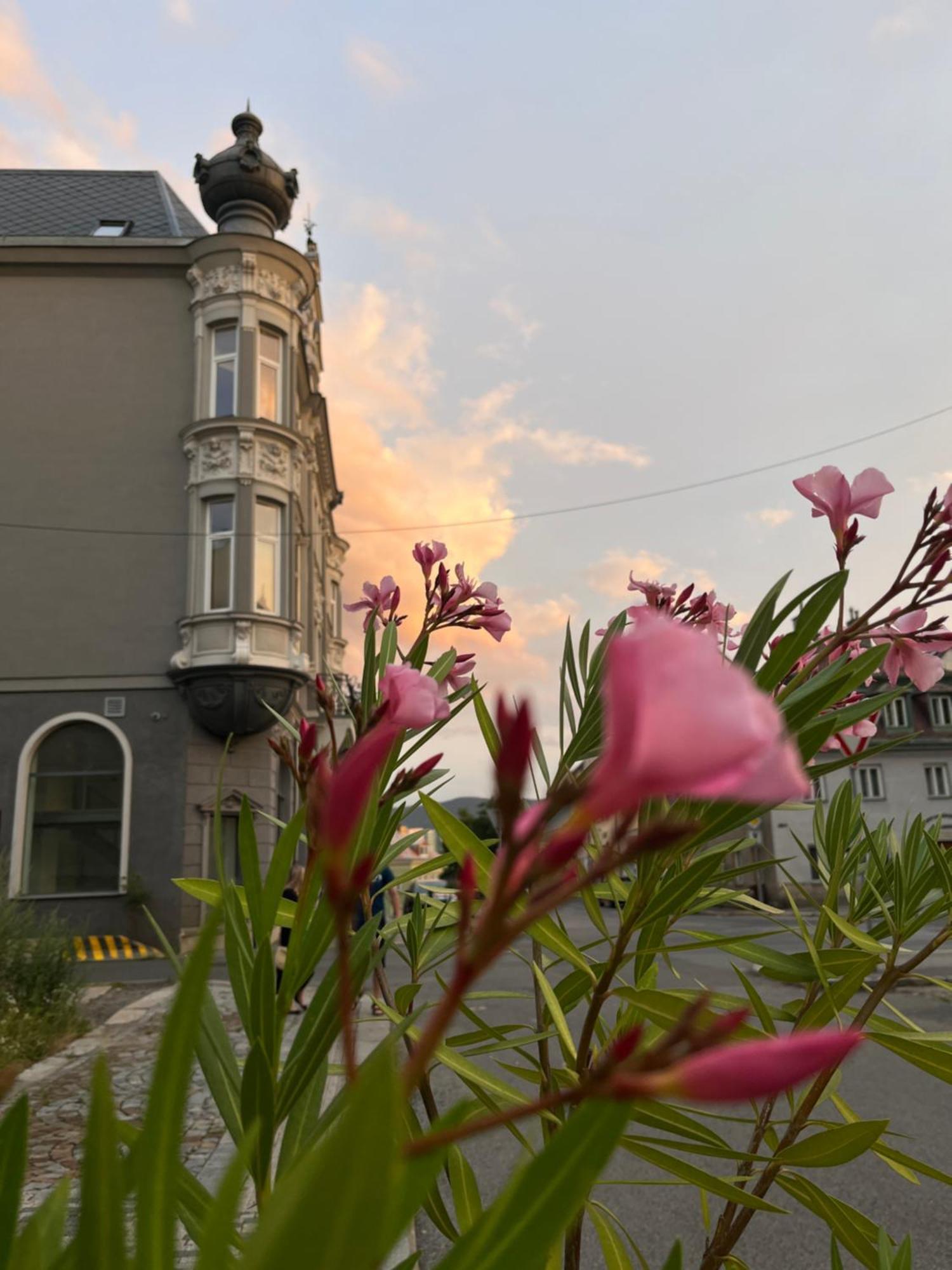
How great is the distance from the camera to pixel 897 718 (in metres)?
26.3

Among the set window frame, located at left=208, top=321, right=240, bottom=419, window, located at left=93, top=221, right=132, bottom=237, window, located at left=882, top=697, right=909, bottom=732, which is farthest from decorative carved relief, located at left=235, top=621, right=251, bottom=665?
window, located at left=882, top=697, right=909, bottom=732

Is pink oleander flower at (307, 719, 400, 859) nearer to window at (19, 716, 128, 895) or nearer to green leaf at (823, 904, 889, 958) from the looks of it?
green leaf at (823, 904, 889, 958)

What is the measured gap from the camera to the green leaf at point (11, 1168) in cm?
37

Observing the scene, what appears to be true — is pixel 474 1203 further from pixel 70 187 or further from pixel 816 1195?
pixel 70 187

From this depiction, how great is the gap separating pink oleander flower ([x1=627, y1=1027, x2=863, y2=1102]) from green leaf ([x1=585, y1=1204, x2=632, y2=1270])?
0.71 m

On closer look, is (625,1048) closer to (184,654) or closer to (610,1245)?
(610,1245)

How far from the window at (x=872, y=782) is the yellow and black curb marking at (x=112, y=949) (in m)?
21.0

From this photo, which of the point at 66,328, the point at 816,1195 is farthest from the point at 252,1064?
the point at 66,328

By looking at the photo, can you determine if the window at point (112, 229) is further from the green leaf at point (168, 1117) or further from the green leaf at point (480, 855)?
the green leaf at point (168, 1117)

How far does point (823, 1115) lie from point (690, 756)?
17.5 feet

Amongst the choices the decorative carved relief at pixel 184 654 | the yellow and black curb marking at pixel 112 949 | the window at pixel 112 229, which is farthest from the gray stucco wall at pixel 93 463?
the yellow and black curb marking at pixel 112 949

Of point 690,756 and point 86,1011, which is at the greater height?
point 690,756

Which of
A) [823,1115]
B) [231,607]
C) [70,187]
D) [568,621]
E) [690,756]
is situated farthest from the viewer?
[70,187]

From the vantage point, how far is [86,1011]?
729 cm
